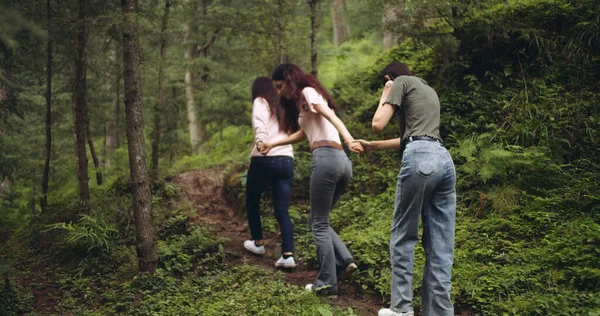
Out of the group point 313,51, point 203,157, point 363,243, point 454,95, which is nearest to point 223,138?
point 203,157

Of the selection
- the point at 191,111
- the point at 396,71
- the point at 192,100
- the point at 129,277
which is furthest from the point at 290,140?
the point at 192,100

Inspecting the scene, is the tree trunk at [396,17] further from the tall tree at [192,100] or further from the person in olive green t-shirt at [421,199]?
the tall tree at [192,100]

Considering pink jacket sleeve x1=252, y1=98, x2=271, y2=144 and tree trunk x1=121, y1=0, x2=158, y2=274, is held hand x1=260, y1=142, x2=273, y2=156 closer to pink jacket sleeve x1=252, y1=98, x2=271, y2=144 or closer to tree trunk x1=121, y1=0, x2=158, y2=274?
pink jacket sleeve x1=252, y1=98, x2=271, y2=144

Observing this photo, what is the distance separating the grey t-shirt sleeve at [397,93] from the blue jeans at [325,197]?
1.16 meters

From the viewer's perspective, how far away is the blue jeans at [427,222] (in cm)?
406

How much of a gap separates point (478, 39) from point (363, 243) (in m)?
4.46

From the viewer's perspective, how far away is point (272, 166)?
6.26 metres

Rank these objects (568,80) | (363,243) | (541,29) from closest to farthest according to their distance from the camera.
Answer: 1. (363,243)
2. (568,80)
3. (541,29)

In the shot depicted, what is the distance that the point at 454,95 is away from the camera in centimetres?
833

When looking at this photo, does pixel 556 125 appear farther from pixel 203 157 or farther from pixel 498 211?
pixel 203 157

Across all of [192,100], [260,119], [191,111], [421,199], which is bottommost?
[421,199]

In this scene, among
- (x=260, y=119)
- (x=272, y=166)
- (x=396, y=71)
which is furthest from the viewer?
(x=260, y=119)

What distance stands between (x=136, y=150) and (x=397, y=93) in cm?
327

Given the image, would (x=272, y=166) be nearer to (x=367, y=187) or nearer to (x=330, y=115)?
(x=330, y=115)
